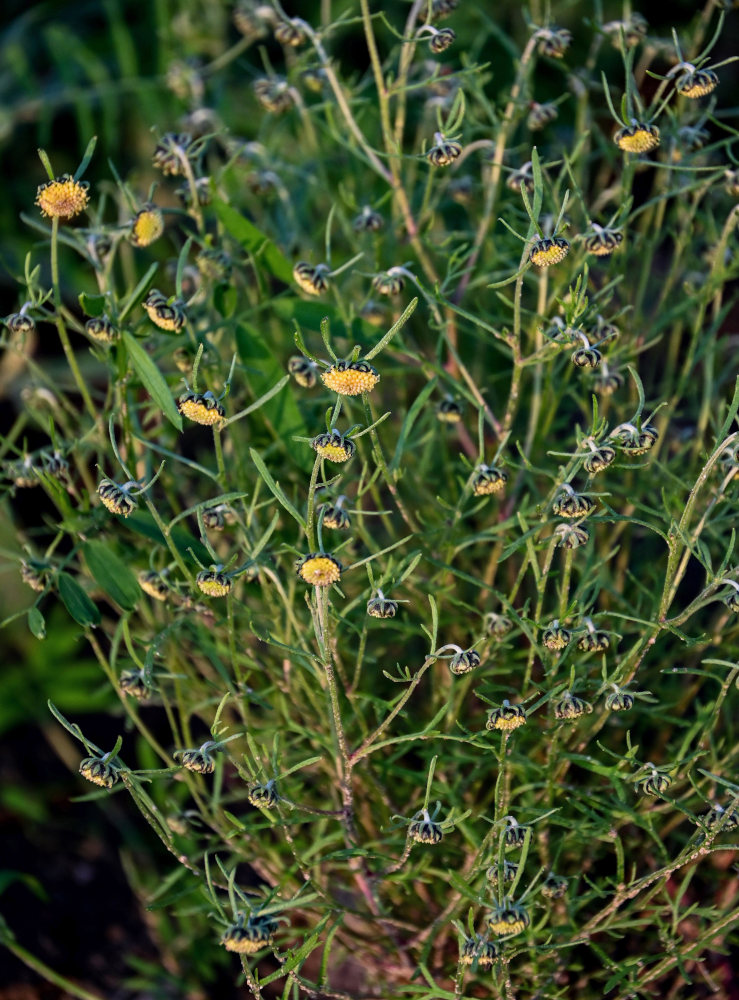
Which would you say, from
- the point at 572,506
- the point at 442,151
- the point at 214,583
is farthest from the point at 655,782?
the point at 442,151

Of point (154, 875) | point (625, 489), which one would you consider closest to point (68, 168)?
point (154, 875)

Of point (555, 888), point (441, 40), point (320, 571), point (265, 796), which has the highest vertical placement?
point (441, 40)

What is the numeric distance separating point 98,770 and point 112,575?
0.14 m

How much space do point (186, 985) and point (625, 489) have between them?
23.5 inches

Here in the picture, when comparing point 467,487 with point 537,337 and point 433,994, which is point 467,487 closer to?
point 537,337

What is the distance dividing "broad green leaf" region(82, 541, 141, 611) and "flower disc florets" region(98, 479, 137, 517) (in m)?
0.09

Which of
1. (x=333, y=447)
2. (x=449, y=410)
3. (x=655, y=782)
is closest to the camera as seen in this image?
(x=333, y=447)

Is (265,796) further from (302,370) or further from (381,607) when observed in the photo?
(302,370)

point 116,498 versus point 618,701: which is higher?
point 116,498

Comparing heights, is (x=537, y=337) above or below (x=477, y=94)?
below

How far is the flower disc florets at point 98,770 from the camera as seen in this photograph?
23.5 inches

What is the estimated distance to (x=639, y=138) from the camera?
652 mm

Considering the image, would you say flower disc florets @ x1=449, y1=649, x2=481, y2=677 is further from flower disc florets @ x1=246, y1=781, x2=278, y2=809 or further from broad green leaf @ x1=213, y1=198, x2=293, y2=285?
broad green leaf @ x1=213, y1=198, x2=293, y2=285

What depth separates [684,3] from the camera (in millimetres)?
1756
